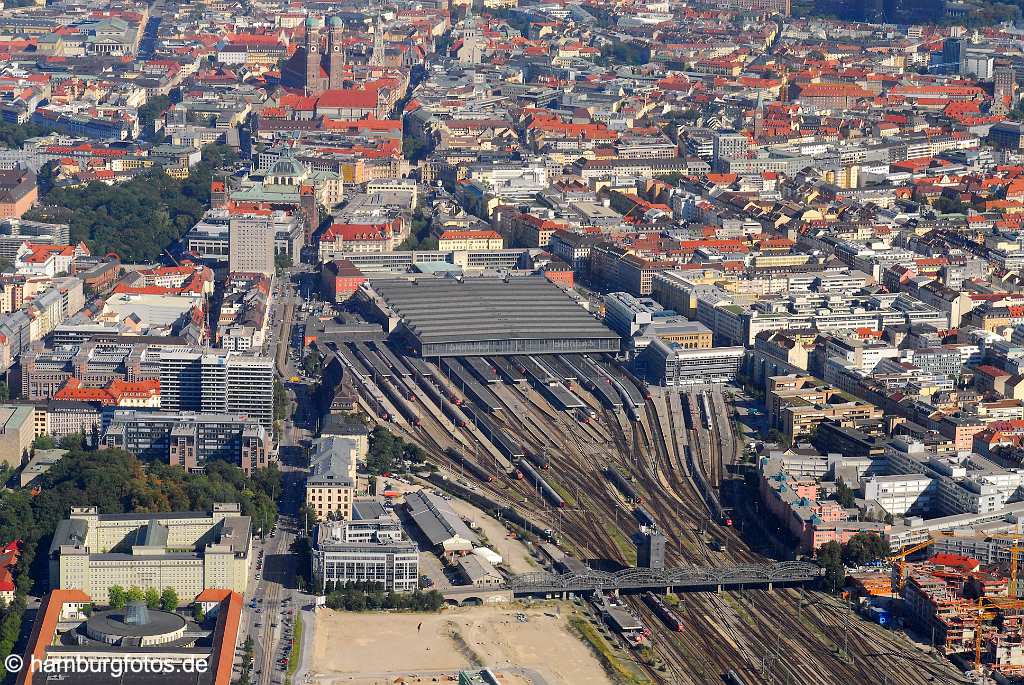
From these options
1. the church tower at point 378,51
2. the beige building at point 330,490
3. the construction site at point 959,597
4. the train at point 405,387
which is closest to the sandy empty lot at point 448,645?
the beige building at point 330,490

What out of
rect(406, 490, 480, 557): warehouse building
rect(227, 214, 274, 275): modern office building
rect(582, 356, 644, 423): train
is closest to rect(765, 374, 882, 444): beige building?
rect(582, 356, 644, 423): train

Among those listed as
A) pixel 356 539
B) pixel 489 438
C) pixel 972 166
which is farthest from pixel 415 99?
pixel 356 539

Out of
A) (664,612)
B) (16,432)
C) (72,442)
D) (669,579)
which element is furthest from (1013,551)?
(16,432)

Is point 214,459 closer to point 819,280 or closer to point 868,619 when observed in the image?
point 868,619

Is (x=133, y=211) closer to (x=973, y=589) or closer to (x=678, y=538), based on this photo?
(x=678, y=538)

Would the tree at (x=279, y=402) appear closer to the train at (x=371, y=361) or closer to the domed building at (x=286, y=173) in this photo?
the train at (x=371, y=361)

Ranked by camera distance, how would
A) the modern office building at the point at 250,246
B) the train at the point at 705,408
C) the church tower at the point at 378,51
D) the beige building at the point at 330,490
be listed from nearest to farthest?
the beige building at the point at 330,490 < the train at the point at 705,408 < the modern office building at the point at 250,246 < the church tower at the point at 378,51
